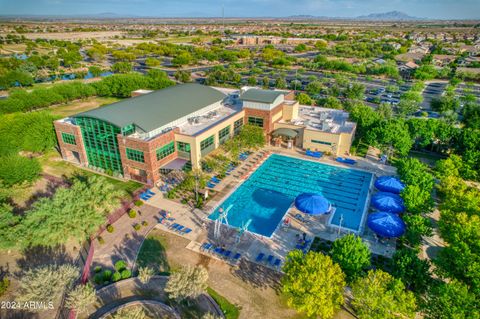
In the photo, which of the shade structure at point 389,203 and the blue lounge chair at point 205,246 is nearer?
the blue lounge chair at point 205,246

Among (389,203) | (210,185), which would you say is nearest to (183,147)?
(210,185)

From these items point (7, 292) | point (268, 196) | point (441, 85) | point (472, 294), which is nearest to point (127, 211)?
point (7, 292)

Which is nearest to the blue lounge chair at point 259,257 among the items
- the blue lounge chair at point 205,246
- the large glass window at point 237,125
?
the blue lounge chair at point 205,246

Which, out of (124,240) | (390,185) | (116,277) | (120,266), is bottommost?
(124,240)

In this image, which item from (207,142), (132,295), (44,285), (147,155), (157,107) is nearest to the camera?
(44,285)

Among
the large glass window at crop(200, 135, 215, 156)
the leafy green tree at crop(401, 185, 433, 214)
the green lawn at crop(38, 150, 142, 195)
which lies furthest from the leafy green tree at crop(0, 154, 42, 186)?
the leafy green tree at crop(401, 185, 433, 214)

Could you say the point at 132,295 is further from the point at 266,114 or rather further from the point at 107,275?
the point at 266,114

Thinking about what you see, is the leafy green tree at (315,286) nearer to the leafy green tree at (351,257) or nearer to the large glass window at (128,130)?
the leafy green tree at (351,257)
